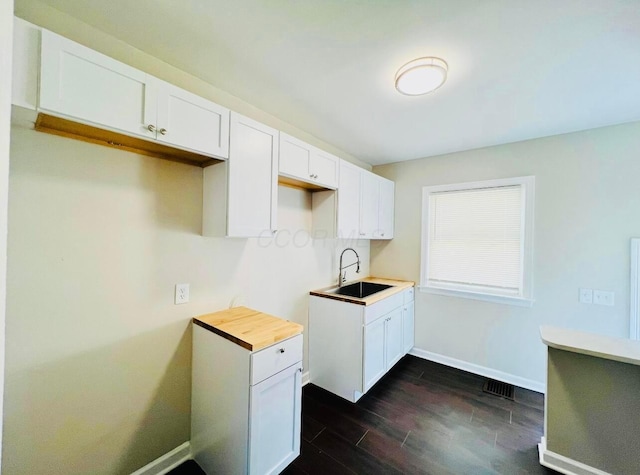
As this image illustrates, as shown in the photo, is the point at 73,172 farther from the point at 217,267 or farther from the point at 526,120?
the point at 526,120

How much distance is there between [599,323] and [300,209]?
2903 mm

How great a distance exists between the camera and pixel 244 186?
169 centimetres

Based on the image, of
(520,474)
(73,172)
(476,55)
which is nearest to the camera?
(73,172)

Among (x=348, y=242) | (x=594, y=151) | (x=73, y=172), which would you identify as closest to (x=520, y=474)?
(x=348, y=242)

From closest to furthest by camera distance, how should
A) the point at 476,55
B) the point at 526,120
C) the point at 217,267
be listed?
the point at 476,55 < the point at 217,267 < the point at 526,120

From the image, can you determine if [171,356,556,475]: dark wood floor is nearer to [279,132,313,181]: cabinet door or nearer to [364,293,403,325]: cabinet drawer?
[364,293,403,325]: cabinet drawer

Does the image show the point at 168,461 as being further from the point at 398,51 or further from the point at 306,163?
the point at 398,51

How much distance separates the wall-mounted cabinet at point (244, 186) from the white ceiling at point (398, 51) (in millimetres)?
389

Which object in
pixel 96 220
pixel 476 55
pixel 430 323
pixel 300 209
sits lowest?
pixel 430 323

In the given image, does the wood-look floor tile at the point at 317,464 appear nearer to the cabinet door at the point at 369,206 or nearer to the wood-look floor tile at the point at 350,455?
the wood-look floor tile at the point at 350,455

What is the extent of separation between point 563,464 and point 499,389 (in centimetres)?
92

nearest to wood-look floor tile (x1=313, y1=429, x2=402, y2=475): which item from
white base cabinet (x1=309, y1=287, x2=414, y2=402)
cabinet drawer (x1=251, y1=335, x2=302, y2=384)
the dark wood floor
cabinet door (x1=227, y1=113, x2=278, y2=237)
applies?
the dark wood floor

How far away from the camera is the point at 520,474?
166cm

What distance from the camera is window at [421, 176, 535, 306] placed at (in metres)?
2.68
